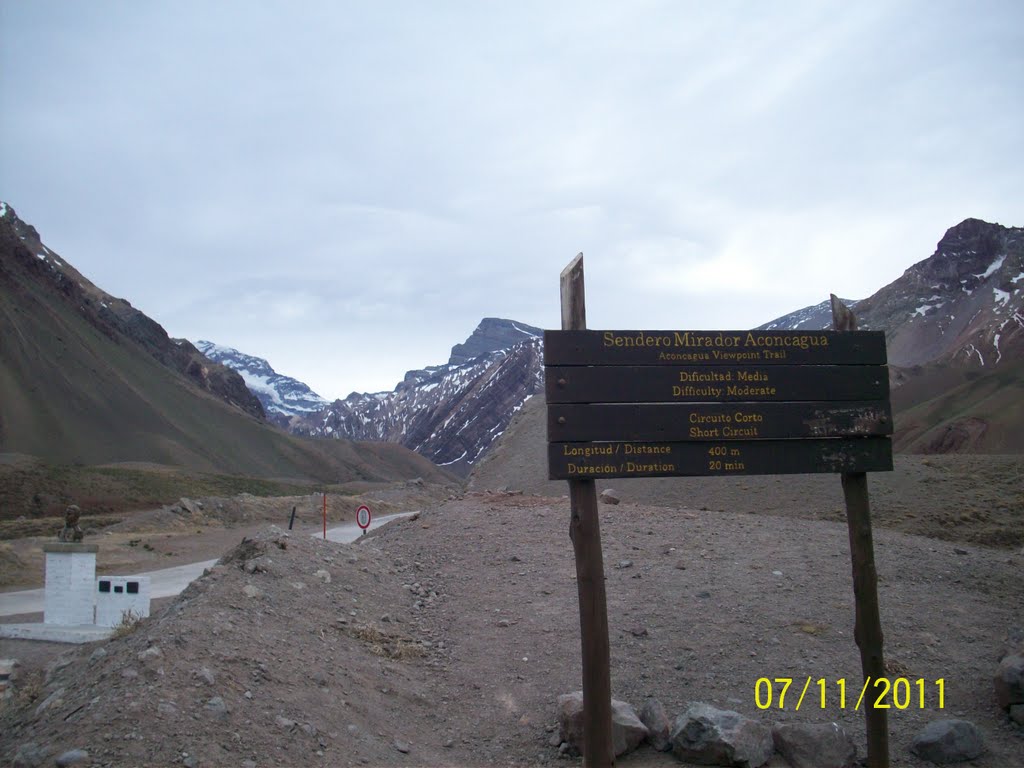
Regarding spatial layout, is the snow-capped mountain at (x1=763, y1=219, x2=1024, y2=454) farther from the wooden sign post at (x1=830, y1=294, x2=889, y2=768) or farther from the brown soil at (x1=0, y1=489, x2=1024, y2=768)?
the wooden sign post at (x1=830, y1=294, x2=889, y2=768)

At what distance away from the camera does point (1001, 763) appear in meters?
6.76

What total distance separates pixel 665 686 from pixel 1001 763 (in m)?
2.77

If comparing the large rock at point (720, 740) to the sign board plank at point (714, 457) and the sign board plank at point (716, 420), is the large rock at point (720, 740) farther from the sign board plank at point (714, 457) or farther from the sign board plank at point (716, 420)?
the sign board plank at point (716, 420)

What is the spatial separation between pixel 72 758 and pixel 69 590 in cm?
784

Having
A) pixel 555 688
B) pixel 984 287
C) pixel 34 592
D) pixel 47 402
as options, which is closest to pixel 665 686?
pixel 555 688

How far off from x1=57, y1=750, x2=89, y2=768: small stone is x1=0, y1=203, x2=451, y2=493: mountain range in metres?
69.2

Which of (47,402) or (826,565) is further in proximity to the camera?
(47,402)

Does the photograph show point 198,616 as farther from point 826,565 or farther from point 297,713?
point 826,565

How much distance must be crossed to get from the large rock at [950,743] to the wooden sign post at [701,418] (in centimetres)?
71

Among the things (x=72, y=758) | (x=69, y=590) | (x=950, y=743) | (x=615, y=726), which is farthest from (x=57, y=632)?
(x=950, y=743)

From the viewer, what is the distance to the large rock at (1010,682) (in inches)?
288
